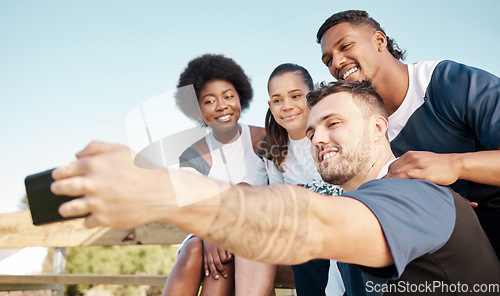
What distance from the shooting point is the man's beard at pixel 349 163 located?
1.32 m

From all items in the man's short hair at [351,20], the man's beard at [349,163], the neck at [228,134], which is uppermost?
the man's short hair at [351,20]

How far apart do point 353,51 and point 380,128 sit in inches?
24.2

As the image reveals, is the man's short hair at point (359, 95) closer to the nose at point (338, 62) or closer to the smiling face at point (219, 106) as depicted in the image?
the nose at point (338, 62)

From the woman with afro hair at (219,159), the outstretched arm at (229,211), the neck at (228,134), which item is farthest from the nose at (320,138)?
the neck at (228,134)

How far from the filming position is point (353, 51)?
1.88m

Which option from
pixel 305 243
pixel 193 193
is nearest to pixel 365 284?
pixel 305 243

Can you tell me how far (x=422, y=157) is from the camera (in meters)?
1.21

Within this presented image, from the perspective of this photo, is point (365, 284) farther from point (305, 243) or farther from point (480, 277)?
point (305, 243)

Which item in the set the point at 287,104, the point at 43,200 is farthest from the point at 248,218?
the point at 287,104

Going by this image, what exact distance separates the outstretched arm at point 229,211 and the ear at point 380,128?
720 millimetres

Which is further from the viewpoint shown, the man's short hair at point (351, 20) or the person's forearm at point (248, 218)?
the man's short hair at point (351, 20)

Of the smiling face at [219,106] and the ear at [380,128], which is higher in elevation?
the smiling face at [219,106]

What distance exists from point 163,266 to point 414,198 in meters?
5.73

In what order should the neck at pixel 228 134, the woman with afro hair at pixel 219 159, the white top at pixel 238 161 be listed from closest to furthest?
the woman with afro hair at pixel 219 159 → the white top at pixel 238 161 → the neck at pixel 228 134
